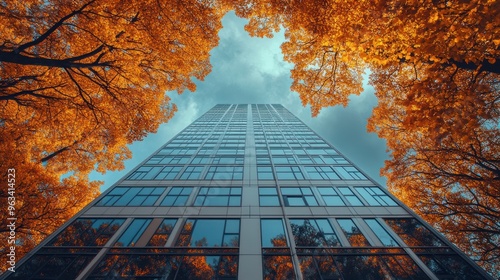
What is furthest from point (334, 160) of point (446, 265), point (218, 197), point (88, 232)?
point (88, 232)

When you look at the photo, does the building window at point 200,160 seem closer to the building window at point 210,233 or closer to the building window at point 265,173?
the building window at point 265,173

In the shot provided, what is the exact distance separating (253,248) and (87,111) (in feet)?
38.0

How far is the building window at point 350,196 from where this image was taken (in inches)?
623

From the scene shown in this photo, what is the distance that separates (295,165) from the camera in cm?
2242

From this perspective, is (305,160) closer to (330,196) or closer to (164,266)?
(330,196)

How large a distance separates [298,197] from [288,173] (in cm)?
421

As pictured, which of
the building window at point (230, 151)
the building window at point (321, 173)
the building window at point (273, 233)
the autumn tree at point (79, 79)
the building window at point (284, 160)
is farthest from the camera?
the building window at point (230, 151)

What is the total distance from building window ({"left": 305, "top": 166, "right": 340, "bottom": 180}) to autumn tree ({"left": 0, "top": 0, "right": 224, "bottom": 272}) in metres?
13.3

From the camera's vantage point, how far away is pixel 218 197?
53.5ft

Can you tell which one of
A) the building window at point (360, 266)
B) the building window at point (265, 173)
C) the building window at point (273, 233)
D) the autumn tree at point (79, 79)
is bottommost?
the building window at point (360, 266)

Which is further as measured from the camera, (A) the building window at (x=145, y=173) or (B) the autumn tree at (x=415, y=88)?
(A) the building window at (x=145, y=173)

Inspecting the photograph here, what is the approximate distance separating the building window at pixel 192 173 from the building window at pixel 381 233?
1399 cm

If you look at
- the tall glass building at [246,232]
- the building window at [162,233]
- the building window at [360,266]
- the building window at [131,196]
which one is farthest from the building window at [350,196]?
the building window at [131,196]

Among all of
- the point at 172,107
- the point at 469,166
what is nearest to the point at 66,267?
the point at 172,107
